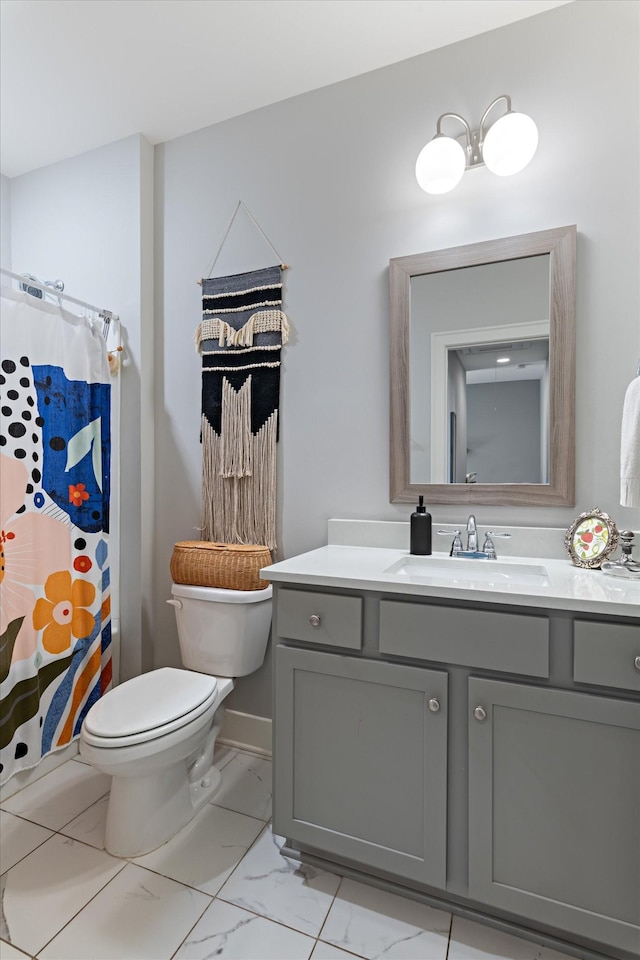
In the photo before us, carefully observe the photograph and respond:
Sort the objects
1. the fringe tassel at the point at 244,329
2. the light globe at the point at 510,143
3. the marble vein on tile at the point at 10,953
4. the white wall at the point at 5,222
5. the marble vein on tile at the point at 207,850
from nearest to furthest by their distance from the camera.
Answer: the marble vein on tile at the point at 10,953 → the marble vein on tile at the point at 207,850 → the light globe at the point at 510,143 → the fringe tassel at the point at 244,329 → the white wall at the point at 5,222

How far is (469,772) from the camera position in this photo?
1.21 metres

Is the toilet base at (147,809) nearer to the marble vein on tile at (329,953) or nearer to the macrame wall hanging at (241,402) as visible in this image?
the marble vein on tile at (329,953)

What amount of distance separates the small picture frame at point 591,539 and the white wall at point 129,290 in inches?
66.9

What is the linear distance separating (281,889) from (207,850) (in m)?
0.28

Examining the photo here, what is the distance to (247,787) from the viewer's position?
6.02 ft

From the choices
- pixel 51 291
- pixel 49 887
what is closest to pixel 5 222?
pixel 51 291

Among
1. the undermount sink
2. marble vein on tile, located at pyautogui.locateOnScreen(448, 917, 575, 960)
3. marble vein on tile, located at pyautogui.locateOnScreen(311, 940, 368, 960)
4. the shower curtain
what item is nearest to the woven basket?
the shower curtain

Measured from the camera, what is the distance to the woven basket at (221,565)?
1838 millimetres

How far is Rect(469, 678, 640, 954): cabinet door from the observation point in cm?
109

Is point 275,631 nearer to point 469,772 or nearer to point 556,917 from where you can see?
point 469,772

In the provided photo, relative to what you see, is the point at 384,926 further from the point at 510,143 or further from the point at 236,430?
the point at 510,143

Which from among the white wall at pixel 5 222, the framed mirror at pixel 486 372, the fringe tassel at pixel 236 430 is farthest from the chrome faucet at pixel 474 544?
the white wall at pixel 5 222

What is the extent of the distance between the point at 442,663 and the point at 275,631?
46 centimetres

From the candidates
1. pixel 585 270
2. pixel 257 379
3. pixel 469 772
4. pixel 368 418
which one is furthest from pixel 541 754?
pixel 257 379
